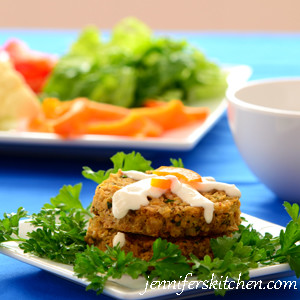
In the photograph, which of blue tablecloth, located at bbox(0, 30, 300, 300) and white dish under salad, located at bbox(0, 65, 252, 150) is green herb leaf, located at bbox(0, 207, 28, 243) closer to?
blue tablecloth, located at bbox(0, 30, 300, 300)

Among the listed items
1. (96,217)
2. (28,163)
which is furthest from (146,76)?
(96,217)

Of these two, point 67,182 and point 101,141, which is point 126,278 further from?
point 101,141

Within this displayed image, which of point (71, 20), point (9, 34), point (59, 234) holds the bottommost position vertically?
point (71, 20)

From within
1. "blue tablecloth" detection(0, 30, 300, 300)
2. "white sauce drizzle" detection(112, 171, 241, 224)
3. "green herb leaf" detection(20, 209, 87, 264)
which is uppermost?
"white sauce drizzle" detection(112, 171, 241, 224)

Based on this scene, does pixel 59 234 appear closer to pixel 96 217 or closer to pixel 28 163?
pixel 96 217

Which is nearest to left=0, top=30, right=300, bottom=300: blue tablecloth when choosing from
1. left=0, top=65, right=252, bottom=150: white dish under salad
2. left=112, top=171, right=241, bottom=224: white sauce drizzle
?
left=0, top=65, right=252, bottom=150: white dish under salad

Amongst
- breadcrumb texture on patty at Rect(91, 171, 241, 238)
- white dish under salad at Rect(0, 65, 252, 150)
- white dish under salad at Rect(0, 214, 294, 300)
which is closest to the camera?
white dish under salad at Rect(0, 214, 294, 300)

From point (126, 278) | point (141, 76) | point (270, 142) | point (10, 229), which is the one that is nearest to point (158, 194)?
point (126, 278)

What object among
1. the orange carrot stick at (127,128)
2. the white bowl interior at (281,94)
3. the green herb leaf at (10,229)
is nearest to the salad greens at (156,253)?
the green herb leaf at (10,229)
